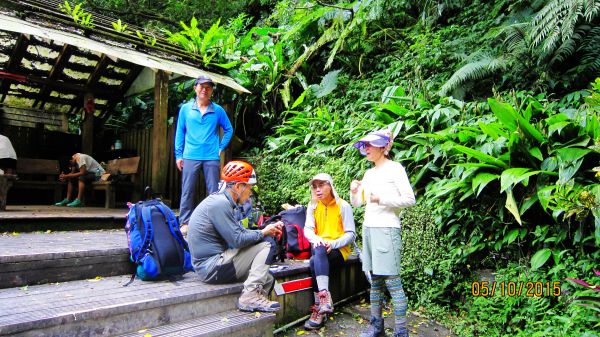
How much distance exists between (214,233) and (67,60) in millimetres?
6704

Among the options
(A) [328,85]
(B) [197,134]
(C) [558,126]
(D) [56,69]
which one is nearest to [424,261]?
(C) [558,126]

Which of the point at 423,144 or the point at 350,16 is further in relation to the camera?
the point at 350,16

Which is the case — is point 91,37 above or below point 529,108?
above

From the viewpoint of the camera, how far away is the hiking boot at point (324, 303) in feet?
13.4

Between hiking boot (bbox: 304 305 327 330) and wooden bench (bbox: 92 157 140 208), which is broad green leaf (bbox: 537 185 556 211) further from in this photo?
wooden bench (bbox: 92 157 140 208)

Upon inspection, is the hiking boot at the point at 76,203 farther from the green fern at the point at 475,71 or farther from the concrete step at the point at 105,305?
the green fern at the point at 475,71

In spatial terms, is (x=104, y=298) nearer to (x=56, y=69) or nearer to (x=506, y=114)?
(x=506, y=114)

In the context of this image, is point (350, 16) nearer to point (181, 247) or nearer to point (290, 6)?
point (290, 6)

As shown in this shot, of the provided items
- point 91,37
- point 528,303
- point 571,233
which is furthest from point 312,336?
point 91,37

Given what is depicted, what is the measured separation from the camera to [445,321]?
4258 mm

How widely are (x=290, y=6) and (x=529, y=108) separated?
26.5 feet

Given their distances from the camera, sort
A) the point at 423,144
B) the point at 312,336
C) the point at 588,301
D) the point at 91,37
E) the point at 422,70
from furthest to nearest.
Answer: the point at 422,70, the point at 91,37, the point at 423,144, the point at 312,336, the point at 588,301

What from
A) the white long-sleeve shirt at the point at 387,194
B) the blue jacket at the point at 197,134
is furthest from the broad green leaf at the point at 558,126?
the blue jacket at the point at 197,134
